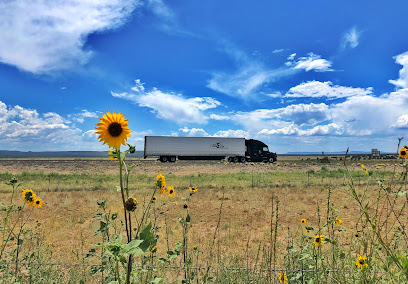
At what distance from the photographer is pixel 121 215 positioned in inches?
473

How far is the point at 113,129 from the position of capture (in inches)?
60.4

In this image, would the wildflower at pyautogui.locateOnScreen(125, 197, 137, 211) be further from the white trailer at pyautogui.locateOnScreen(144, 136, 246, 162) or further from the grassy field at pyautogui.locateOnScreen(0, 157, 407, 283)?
the white trailer at pyautogui.locateOnScreen(144, 136, 246, 162)

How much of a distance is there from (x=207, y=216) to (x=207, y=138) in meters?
37.8

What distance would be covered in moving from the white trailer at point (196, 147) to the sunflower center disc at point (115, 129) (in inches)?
1792

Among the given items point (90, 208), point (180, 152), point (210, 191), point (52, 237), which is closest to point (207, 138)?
point (180, 152)

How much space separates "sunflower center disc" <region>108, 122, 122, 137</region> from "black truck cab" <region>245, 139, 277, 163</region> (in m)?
47.5

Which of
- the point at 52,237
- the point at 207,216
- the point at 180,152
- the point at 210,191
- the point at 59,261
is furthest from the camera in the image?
the point at 180,152

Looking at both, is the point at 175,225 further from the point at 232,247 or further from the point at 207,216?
the point at 232,247

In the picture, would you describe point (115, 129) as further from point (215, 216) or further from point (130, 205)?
point (215, 216)

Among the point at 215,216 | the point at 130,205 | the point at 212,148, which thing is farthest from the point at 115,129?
the point at 212,148

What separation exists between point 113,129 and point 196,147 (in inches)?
1849

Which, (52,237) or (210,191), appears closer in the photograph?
(52,237)

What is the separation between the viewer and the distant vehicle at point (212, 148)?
47.6 metres

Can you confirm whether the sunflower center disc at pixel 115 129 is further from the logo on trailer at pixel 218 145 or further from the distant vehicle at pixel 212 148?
the logo on trailer at pixel 218 145
